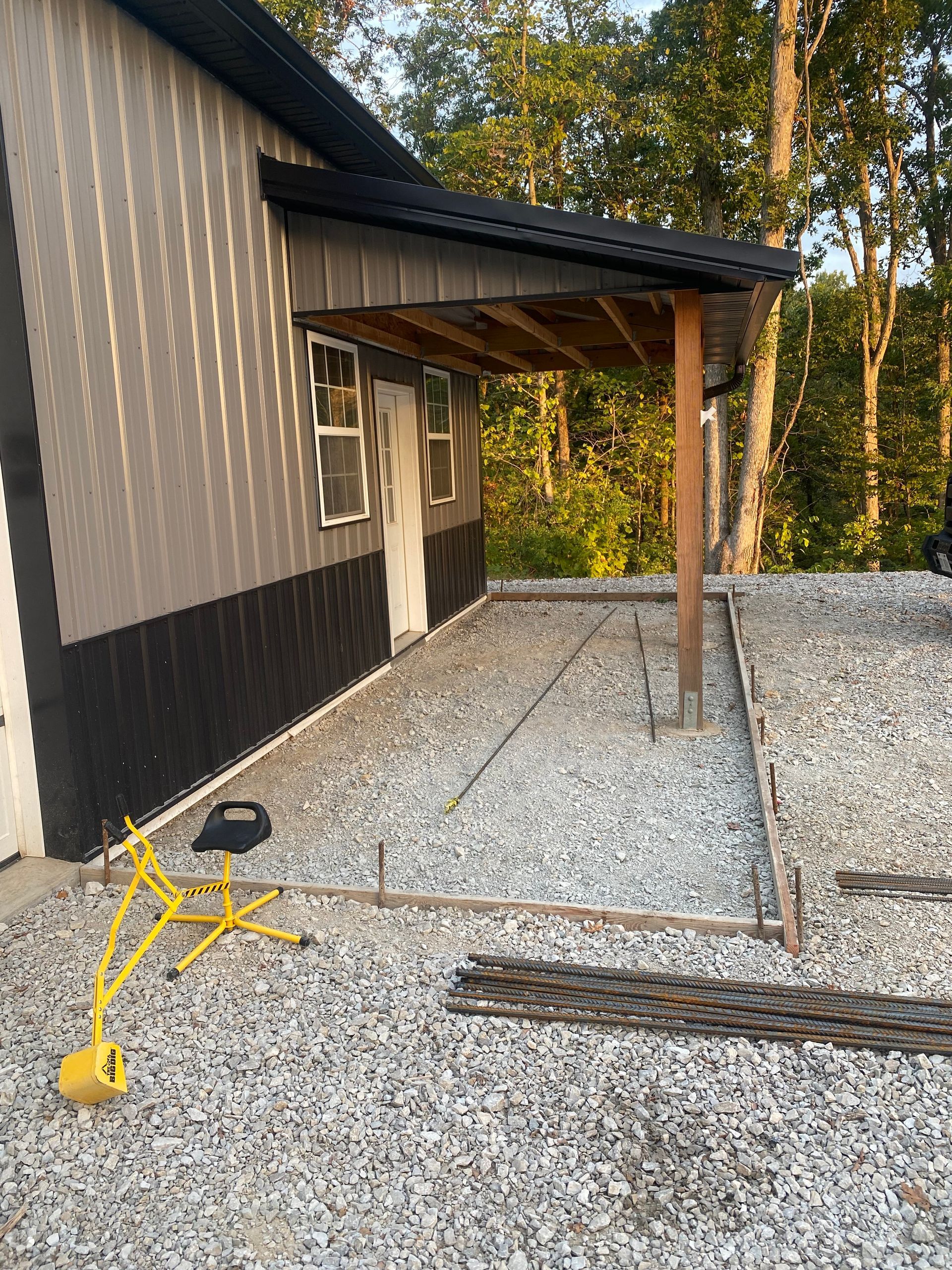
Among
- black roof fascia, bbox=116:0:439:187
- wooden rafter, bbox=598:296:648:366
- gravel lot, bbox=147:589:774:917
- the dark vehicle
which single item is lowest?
gravel lot, bbox=147:589:774:917

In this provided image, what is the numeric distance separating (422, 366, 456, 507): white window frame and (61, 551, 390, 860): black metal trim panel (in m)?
2.29

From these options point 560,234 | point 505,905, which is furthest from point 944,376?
point 505,905

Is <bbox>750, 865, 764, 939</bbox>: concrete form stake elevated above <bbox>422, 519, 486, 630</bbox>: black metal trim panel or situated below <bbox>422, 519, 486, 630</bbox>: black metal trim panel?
below

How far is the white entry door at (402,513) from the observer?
8141mm

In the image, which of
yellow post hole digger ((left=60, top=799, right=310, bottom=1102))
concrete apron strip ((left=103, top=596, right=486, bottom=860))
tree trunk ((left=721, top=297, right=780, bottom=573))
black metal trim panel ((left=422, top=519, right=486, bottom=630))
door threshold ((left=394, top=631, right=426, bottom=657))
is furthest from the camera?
tree trunk ((left=721, top=297, right=780, bottom=573))

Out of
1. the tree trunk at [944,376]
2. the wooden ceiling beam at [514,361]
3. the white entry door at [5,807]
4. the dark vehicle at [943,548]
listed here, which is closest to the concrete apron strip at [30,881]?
the white entry door at [5,807]

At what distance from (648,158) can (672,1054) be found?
17.6 metres

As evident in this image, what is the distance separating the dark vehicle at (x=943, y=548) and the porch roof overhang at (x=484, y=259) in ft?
9.48

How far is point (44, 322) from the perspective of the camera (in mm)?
3650

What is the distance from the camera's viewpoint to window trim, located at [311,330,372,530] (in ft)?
20.1

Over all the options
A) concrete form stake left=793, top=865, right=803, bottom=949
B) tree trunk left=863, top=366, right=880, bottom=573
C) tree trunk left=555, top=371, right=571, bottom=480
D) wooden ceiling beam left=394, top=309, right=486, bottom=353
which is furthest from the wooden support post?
tree trunk left=863, top=366, right=880, bottom=573

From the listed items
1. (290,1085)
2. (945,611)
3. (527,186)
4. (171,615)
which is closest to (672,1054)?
(290,1085)

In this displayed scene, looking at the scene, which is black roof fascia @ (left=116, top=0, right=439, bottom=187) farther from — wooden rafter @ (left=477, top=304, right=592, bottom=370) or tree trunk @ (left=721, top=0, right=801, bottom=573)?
tree trunk @ (left=721, top=0, right=801, bottom=573)

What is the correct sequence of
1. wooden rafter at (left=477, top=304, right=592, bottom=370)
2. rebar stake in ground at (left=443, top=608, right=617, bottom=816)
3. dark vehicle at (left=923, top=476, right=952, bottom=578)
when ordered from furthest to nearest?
1. dark vehicle at (left=923, top=476, right=952, bottom=578)
2. wooden rafter at (left=477, top=304, right=592, bottom=370)
3. rebar stake in ground at (left=443, top=608, right=617, bottom=816)
